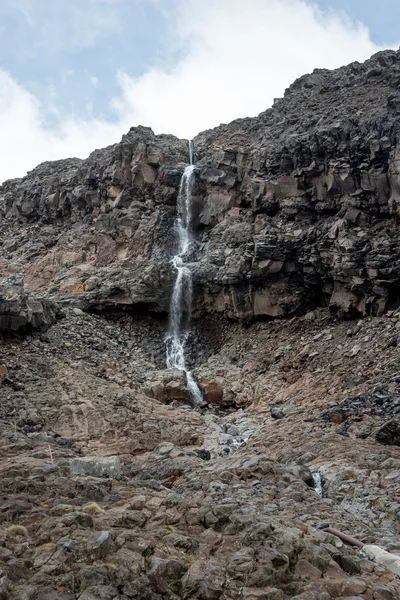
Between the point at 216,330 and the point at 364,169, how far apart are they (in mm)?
12242

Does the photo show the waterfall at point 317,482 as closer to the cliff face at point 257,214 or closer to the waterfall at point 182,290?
the waterfall at point 182,290

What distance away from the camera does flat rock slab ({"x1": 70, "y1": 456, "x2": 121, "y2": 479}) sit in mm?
10986

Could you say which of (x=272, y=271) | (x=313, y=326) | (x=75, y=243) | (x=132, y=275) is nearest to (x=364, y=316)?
(x=313, y=326)

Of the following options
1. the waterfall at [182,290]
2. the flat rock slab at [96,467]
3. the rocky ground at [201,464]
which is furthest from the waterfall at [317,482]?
the waterfall at [182,290]

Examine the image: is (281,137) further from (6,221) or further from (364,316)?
(6,221)

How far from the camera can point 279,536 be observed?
263 inches

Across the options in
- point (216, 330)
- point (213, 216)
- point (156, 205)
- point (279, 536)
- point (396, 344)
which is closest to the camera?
point (279, 536)

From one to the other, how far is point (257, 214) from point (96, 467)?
2081cm

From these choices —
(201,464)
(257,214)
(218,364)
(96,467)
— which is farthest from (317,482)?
(257,214)

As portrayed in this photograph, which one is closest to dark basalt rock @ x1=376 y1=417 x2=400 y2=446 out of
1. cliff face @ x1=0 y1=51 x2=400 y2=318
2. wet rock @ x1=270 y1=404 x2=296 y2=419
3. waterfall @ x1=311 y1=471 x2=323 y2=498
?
waterfall @ x1=311 y1=471 x2=323 y2=498

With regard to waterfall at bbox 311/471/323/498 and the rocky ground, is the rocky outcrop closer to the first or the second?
the rocky ground

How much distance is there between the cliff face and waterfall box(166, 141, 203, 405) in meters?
0.62

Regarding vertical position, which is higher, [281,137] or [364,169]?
[281,137]

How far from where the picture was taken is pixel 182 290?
97.2 ft
